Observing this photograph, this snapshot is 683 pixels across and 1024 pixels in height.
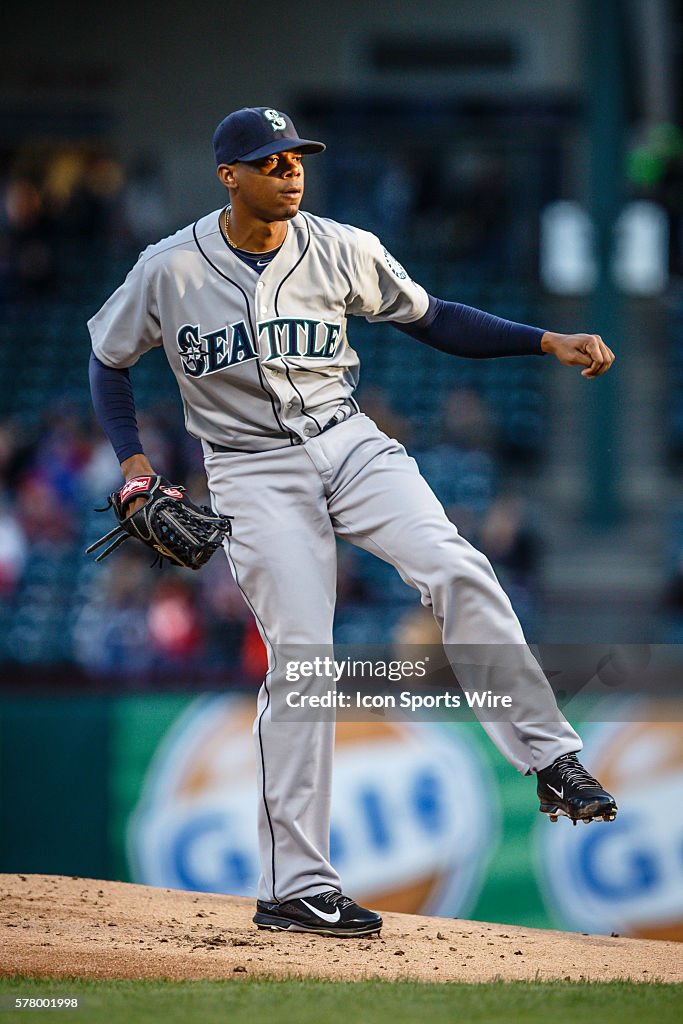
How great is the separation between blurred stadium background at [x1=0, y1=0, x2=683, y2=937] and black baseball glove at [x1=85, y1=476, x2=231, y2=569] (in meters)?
2.85

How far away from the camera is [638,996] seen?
3430mm

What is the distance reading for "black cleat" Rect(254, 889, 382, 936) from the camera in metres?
4.04

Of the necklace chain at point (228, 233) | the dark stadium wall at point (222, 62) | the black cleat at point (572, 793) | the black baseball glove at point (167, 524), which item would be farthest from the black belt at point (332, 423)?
the dark stadium wall at point (222, 62)

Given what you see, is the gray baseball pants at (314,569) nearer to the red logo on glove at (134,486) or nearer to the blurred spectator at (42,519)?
the red logo on glove at (134,486)

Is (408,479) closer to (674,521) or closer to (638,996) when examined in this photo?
(638,996)

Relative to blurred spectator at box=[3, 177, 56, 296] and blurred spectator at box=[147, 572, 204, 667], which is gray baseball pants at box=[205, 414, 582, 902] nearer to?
blurred spectator at box=[147, 572, 204, 667]

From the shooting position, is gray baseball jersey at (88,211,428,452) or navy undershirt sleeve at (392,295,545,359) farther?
navy undershirt sleeve at (392,295,545,359)

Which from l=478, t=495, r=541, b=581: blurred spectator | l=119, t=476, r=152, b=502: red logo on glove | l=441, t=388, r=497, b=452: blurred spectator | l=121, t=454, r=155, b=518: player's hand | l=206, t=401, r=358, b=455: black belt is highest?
l=206, t=401, r=358, b=455: black belt

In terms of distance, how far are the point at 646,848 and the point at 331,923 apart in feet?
9.16

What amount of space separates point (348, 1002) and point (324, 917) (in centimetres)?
74

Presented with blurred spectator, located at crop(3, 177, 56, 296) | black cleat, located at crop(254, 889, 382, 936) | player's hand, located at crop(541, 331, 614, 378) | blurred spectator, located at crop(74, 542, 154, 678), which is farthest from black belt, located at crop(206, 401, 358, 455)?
blurred spectator, located at crop(3, 177, 56, 296)

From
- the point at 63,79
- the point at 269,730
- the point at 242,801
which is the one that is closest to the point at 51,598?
the point at 242,801

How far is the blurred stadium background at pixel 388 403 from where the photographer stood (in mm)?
6609

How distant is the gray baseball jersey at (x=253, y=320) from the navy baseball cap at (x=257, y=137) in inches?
9.9
